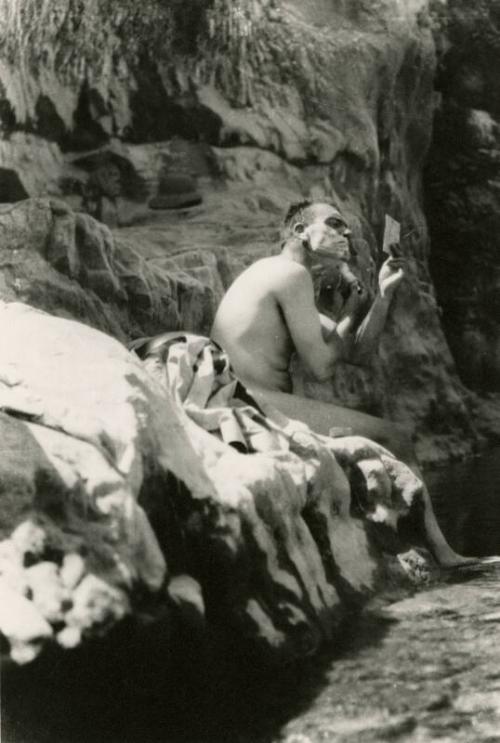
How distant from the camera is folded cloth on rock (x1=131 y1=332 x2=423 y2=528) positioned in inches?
137

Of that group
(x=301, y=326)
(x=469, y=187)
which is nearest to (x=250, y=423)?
(x=301, y=326)

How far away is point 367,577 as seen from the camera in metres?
3.52

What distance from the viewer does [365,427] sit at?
452 centimetres

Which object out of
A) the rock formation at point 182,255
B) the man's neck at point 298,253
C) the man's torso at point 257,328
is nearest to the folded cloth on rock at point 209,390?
the rock formation at point 182,255

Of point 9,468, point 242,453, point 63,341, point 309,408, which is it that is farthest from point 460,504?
point 9,468

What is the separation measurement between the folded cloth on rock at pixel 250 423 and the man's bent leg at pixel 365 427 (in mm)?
148

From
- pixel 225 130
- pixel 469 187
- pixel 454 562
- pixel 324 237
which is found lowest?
pixel 469 187

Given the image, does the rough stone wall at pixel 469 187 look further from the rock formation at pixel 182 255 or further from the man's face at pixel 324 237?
the man's face at pixel 324 237

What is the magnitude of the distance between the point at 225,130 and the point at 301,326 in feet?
17.0

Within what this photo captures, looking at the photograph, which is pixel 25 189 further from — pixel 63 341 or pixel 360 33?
pixel 63 341

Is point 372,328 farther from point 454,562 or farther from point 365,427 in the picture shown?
point 454,562

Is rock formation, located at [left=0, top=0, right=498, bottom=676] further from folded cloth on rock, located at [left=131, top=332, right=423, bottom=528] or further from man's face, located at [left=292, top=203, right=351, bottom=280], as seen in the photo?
man's face, located at [left=292, top=203, right=351, bottom=280]

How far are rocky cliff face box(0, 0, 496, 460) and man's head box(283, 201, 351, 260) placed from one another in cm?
222

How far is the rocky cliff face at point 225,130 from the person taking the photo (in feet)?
26.8
